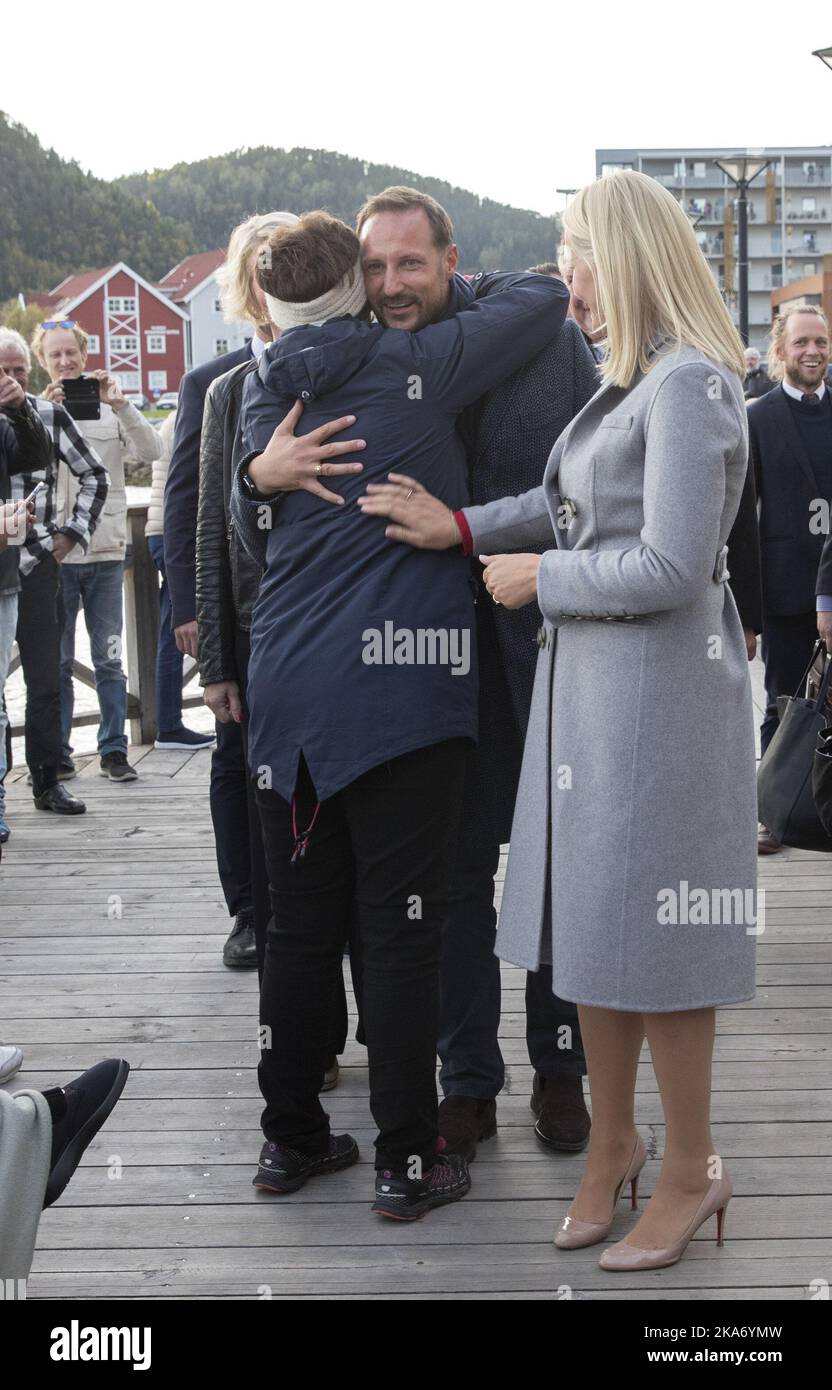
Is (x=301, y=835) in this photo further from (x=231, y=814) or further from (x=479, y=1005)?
(x=231, y=814)

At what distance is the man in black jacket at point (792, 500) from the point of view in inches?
219

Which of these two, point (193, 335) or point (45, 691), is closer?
point (45, 691)

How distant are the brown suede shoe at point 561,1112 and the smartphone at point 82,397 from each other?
472cm

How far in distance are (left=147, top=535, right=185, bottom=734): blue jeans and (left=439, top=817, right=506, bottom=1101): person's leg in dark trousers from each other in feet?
14.7

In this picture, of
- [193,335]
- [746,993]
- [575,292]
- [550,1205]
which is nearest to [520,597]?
[575,292]

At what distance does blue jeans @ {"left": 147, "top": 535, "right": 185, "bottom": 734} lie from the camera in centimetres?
752

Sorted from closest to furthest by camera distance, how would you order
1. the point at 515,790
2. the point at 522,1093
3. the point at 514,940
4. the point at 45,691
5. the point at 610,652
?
the point at 610,652 → the point at 514,940 → the point at 515,790 → the point at 522,1093 → the point at 45,691

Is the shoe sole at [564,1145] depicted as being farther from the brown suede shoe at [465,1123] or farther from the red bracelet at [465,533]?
the red bracelet at [465,533]

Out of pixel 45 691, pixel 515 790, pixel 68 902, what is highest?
pixel 515 790

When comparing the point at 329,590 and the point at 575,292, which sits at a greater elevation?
the point at 575,292

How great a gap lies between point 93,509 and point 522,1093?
12.2 feet

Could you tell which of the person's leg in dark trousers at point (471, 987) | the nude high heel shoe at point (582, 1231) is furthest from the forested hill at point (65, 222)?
the nude high heel shoe at point (582, 1231)
